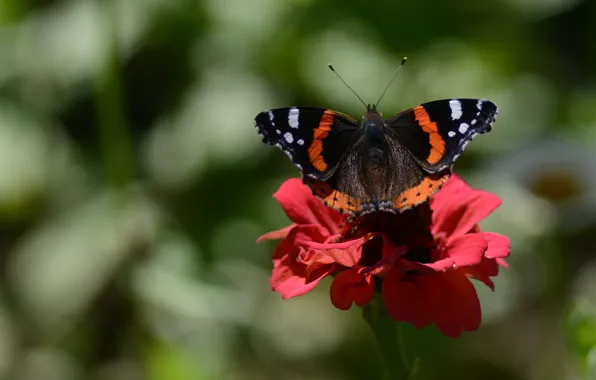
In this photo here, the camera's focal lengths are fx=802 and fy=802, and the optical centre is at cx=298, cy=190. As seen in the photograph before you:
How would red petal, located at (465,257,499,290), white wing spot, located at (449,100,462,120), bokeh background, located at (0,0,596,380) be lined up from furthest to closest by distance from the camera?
bokeh background, located at (0,0,596,380) → white wing spot, located at (449,100,462,120) → red petal, located at (465,257,499,290)

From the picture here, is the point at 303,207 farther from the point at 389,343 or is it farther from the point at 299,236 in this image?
the point at 389,343

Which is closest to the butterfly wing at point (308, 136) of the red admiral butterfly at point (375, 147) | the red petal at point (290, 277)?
the red admiral butterfly at point (375, 147)

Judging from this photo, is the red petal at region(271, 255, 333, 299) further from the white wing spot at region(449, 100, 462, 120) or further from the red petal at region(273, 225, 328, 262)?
the white wing spot at region(449, 100, 462, 120)

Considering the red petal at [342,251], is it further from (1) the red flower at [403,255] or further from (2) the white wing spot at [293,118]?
(2) the white wing spot at [293,118]

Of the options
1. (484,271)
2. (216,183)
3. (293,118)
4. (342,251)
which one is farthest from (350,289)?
(216,183)

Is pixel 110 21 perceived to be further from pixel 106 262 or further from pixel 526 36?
pixel 526 36

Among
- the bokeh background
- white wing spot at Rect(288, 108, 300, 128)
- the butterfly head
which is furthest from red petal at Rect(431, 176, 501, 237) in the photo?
the bokeh background
